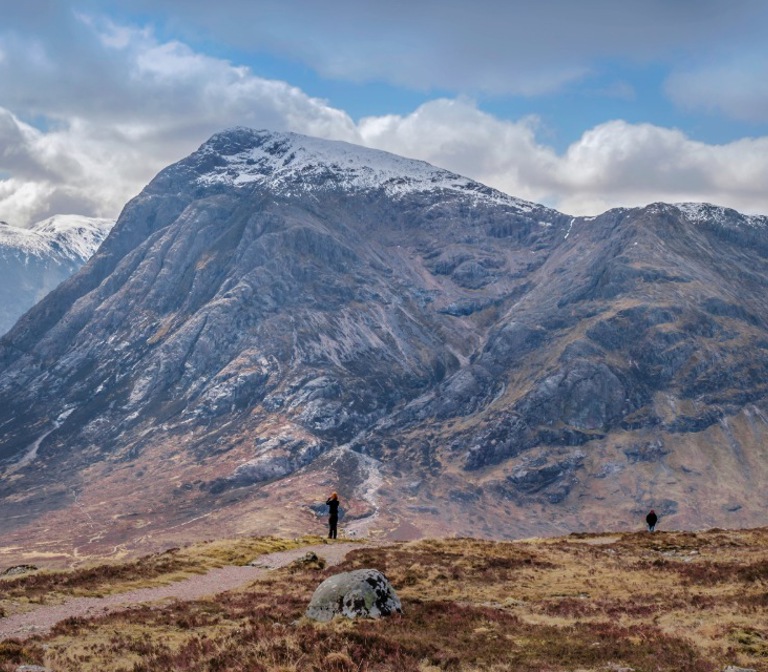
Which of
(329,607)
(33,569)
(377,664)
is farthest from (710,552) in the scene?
(33,569)

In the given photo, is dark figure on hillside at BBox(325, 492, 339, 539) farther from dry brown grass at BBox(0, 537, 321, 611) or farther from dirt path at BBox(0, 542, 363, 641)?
dry brown grass at BBox(0, 537, 321, 611)

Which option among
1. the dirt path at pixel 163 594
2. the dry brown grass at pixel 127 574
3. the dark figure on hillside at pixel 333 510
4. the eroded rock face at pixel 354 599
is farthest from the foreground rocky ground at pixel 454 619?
the dark figure on hillside at pixel 333 510

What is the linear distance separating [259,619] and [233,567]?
29.7m

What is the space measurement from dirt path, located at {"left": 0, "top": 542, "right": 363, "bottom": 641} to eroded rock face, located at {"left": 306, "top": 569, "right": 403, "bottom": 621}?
1318 cm

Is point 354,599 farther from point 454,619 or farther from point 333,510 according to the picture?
point 333,510

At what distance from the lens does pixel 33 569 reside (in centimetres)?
5972

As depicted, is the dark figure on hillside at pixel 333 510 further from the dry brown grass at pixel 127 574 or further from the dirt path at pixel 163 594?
the dry brown grass at pixel 127 574

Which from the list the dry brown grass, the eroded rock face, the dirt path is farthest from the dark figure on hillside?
the eroded rock face

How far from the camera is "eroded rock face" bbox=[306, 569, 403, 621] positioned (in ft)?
123

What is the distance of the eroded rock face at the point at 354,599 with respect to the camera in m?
37.6

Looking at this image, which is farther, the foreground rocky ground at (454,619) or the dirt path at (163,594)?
the dirt path at (163,594)

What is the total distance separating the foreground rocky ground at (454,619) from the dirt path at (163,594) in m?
1.43

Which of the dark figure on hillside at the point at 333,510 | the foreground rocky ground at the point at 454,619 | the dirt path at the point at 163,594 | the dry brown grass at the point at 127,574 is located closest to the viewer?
the foreground rocky ground at the point at 454,619

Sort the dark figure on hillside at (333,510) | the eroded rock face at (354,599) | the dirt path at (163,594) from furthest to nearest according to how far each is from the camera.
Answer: the dark figure on hillside at (333,510)
the dirt path at (163,594)
the eroded rock face at (354,599)
